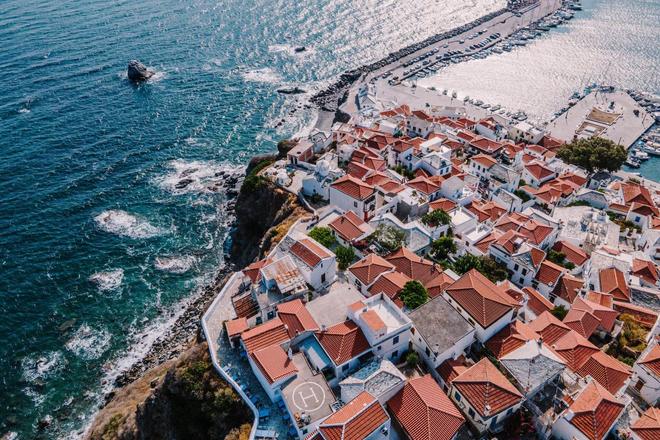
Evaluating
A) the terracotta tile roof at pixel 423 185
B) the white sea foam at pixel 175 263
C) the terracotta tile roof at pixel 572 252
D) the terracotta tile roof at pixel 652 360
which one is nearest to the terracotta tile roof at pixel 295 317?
the terracotta tile roof at pixel 652 360

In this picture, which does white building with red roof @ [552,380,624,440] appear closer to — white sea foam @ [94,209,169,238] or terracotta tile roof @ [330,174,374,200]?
terracotta tile roof @ [330,174,374,200]

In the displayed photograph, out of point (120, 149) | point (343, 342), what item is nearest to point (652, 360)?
point (343, 342)

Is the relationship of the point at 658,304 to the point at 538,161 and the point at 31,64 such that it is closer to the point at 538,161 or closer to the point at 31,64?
the point at 538,161

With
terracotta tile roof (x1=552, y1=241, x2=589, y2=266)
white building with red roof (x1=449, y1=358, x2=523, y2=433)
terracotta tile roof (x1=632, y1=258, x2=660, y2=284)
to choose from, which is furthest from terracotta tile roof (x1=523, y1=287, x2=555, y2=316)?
white building with red roof (x1=449, y1=358, x2=523, y2=433)

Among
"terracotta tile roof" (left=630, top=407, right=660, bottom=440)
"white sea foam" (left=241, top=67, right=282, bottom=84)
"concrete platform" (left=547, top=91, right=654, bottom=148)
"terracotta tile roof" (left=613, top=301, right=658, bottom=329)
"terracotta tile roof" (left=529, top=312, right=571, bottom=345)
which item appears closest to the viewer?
"terracotta tile roof" (left=630, top=407, right=660, bottom=440)

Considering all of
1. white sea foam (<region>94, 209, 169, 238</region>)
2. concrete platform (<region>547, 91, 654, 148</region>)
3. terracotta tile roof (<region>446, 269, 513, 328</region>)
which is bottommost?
white sea foam (<region>94, 209, 169, 238</region>)

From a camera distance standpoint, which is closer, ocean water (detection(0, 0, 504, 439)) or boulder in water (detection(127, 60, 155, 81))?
ocean water (detection(0, 0, 504, 439))

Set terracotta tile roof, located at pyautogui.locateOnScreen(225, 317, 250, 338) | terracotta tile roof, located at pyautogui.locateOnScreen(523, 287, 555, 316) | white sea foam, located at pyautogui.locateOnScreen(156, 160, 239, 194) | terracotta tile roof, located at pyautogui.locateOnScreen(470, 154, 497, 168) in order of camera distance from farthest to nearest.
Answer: white sea foam, located at pyautogui.locateOnScreen(156, 160, 239, 194)
terracotta tile roof, located at pyautogui.locateOnScreen(470, 154, 497, 168)
terracotta tile roof, located at pyautogui.locateOnScreen(523, 287, 555, 316)
terracotta tile roof, located at pyautogui.locateOnScreen(225, 317, 250, 338)
